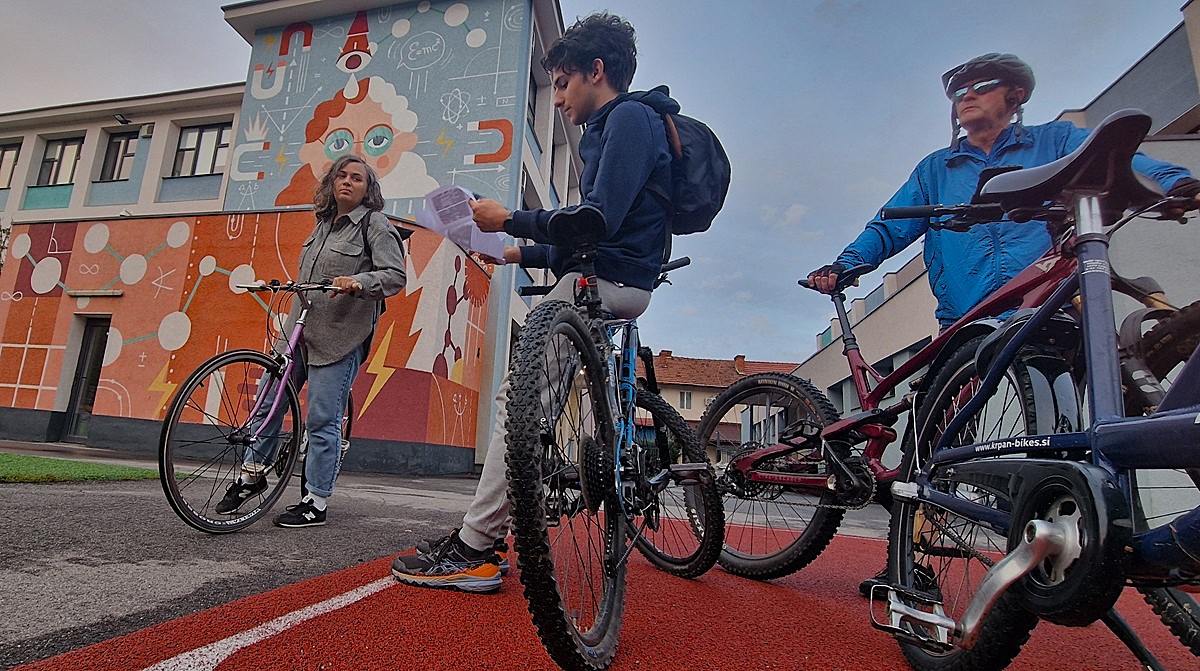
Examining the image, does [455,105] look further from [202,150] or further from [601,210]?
[601,210]

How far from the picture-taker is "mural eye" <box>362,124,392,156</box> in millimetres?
13891

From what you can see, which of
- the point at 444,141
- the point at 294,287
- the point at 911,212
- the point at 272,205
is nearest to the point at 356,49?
the point at 444,141

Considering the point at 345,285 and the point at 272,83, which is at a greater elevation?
the point at 272,83

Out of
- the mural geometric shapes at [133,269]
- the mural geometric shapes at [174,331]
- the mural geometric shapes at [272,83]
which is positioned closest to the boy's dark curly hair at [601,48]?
the mural geometric shapes at [174,331]

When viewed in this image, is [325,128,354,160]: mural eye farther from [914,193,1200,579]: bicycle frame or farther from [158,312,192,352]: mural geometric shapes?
[914,193,1200,579]: bicycle frame

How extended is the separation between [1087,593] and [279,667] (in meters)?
1.57

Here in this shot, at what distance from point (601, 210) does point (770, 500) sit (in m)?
1.76

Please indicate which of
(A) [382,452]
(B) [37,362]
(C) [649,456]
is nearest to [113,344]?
(B) [37,362]

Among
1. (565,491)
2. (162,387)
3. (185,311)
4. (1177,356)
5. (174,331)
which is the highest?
(185,311)

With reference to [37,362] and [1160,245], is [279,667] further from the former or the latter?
[37,362]

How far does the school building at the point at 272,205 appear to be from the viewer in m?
9.77

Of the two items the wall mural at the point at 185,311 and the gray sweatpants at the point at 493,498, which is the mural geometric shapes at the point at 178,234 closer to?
the wall mural at the point at 185,311

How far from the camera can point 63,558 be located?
1.96 metres

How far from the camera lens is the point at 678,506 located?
2.77 m
